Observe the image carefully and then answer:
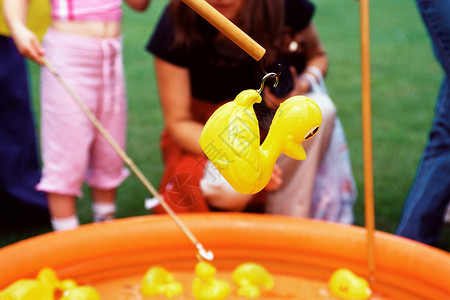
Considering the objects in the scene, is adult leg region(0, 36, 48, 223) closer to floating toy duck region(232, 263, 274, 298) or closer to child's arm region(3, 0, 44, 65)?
child's arm region(3, 0, 44, 65)

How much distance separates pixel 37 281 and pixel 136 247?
21 centimetres

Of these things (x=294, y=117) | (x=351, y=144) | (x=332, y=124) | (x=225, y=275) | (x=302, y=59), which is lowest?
A: (x=351, y=144)

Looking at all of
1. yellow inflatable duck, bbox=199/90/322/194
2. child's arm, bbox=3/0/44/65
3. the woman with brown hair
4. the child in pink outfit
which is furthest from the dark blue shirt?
yellow inflatable duck, bbox=199/90/322/194

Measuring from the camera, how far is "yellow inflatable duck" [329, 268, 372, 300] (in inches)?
43.1

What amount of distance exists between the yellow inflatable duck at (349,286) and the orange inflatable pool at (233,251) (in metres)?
0.05

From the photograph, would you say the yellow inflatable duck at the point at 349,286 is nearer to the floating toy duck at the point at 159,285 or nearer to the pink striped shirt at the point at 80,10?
the floating toy duck at the point at 159,285

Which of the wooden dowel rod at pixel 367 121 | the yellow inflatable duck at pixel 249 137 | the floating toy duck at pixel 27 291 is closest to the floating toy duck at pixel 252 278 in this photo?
the wooden dowel rod at pixel 367 121

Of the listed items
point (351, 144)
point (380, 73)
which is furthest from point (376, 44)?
point (351, 144)

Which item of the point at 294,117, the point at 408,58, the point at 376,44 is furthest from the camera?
the point at 376,44

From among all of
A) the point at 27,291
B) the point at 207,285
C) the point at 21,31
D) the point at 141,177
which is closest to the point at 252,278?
the point at 207,285

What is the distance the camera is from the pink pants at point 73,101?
140cm

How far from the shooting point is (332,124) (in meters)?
1.50

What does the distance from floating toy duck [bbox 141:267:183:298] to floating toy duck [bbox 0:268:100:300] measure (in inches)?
3.4

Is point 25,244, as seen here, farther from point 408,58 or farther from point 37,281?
point 408,58
